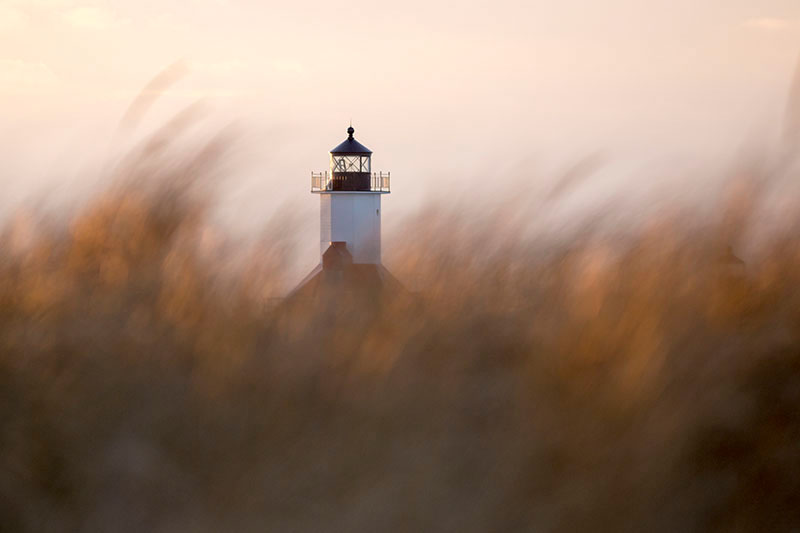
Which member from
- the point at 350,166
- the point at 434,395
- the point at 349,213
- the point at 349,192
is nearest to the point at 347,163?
the point at 350,166

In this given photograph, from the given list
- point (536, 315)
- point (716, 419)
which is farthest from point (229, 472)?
point (716, 419)

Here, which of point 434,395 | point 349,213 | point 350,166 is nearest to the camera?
point 434,395

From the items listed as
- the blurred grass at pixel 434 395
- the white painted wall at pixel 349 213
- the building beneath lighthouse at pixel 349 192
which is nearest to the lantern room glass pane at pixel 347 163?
the building beneath lighthouse at pixel 349 192

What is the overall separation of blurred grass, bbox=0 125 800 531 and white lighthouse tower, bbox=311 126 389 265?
19.6 metres

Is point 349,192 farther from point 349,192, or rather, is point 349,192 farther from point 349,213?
point 349,213

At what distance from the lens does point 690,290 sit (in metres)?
1.88

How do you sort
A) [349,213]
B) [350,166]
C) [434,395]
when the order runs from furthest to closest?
1. [350,166]
2. [349,213]
3. [434,395]

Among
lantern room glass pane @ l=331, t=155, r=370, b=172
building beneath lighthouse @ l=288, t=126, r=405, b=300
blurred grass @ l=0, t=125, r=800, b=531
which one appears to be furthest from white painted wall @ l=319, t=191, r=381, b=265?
blurred grass @ l=0, t=125, r=800, b=531

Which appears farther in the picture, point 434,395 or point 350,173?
point 350,173

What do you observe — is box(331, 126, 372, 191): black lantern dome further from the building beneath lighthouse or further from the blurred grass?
the blurred grass

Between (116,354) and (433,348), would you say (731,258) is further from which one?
(116,354)

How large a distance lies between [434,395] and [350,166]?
839 inches

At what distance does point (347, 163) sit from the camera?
2297 centimetres

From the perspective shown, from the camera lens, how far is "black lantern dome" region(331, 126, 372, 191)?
22.6m
